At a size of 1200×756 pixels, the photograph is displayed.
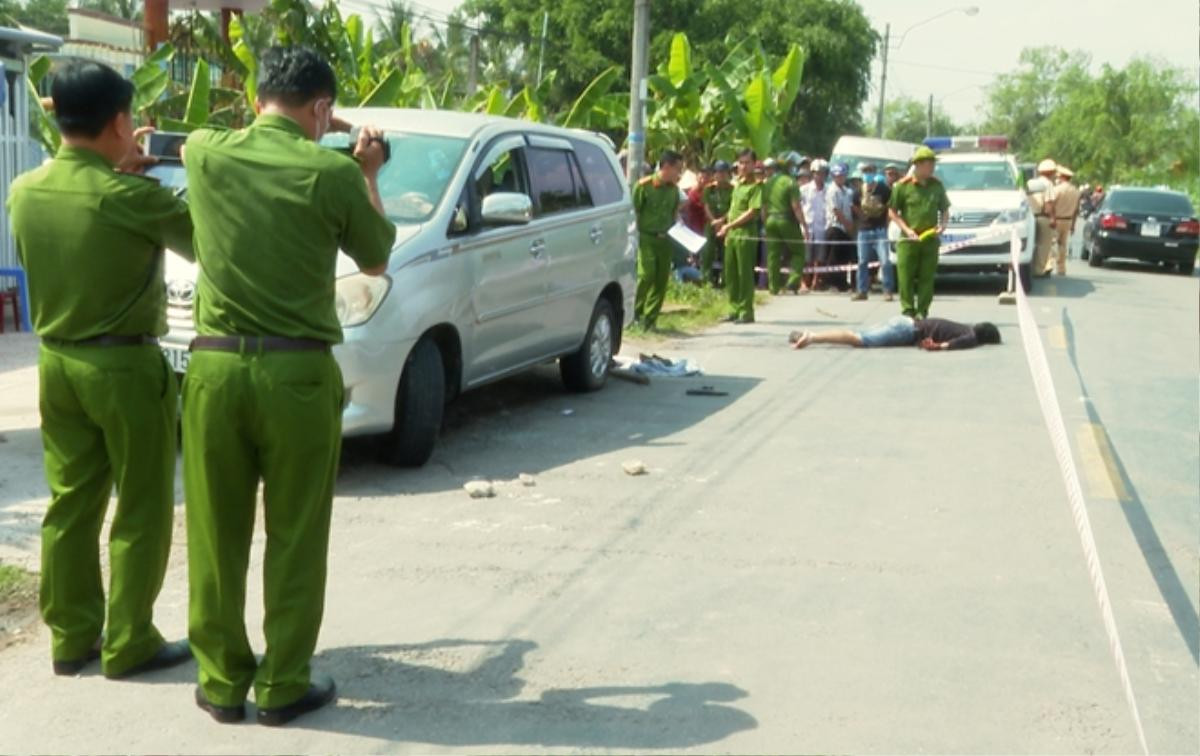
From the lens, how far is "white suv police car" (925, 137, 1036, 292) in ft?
69.8

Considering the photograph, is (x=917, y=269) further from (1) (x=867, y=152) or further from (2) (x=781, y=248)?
(1) (x=867, y=152)

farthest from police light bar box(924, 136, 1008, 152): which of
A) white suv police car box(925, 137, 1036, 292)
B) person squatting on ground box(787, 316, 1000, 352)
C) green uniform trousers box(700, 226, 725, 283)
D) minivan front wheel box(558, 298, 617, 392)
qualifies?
minivan front wheel box(558, 298, 617, 392)

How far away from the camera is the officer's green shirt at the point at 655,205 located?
14.7m

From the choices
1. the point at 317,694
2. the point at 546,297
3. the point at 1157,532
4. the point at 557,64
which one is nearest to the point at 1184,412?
the point at 1157,532

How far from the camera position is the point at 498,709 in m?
4.94

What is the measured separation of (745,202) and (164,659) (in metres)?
12.4

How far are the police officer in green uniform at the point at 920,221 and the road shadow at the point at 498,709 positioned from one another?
11126 mm

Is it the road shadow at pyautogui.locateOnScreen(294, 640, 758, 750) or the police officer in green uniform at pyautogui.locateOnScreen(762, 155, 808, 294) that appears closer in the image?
the road shadow at pyautogui.locateOnScreen(294, 640, 758, 750)

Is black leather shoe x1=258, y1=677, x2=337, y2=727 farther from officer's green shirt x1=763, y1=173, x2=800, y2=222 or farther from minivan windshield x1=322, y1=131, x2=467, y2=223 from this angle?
officer's green shirt x1=763, y1=173, x2=800, y2=222

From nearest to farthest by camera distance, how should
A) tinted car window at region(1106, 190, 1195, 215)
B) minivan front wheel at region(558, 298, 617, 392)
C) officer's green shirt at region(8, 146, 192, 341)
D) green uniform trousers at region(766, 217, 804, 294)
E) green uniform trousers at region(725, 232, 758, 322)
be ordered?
officer's green shirt at region(8, 146, 192, 341) < minivan front wheel at region(558, 298, 617, 392) < green uniform trousers at region(725, 232, 758, 322) < green uniform trousers at region(766, 217, 804, 294) < tinted car window at region(1106, 190, 1195, 215)

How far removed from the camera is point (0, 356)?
1264 cm

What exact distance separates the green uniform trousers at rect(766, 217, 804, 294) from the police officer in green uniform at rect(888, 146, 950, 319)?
446 cm

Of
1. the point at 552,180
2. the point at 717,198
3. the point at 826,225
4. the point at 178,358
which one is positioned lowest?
the point at 826,225

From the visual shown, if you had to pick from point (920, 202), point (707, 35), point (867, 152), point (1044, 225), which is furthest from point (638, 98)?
point (707, 35)
